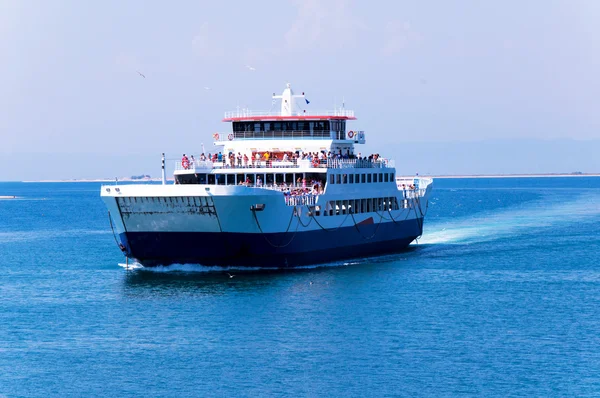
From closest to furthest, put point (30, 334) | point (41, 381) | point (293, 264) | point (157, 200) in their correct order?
point (41, 381)
point (30, 334)
point (157, 200)
point (293, 264)

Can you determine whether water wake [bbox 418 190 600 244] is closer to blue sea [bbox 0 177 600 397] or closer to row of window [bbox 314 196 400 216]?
row of window [bbox 314 196 400 216]

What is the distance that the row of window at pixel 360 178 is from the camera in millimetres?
62219

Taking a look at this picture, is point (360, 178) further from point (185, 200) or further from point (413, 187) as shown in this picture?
point (185, 200)

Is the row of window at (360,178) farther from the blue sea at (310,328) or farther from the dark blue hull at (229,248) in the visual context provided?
the blue sea at (310,328)

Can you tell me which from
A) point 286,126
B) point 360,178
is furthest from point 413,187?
point 286,126

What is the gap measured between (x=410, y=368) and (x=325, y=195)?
84.8 feet

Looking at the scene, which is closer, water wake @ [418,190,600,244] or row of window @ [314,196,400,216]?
Result: row of window @ [314,196,400,216]

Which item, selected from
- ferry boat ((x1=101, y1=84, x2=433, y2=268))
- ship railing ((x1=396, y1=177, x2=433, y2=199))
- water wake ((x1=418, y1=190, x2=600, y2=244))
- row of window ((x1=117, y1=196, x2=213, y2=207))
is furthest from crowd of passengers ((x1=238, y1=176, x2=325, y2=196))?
water wake ((x1=418, y1=190, x2=600, y2=244))

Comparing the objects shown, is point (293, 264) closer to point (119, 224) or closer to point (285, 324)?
point (119, 224)

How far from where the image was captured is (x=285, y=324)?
1692 inches

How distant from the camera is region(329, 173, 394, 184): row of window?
62.2 metres

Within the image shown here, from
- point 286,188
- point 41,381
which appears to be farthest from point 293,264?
point 41,381

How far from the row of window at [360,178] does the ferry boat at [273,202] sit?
0.07 metres

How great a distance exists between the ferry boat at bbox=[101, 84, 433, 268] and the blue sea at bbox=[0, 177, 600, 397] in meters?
1.42
